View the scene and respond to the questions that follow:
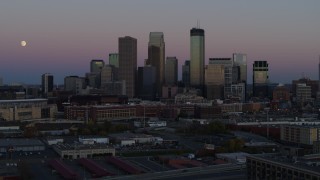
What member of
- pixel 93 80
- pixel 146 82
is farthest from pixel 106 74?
pixel 146 82

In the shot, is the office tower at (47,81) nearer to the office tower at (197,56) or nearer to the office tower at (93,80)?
the office tower at (93,80)

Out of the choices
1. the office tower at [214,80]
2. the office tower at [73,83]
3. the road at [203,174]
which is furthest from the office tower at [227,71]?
the road at [203,174]

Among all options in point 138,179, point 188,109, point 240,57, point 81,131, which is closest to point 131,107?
point 188,109

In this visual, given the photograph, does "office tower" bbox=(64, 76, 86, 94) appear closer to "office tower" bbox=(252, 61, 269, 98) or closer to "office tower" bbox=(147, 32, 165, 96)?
"office tower" bbox=(147, 32, 165, 96)

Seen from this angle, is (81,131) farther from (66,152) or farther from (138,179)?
(138,179)

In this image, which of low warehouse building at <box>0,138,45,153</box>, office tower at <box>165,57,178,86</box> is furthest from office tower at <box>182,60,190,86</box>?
low warehouse building at <box>0,138,45,153</box>

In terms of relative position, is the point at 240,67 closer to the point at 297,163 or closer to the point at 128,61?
the point at 128,61
